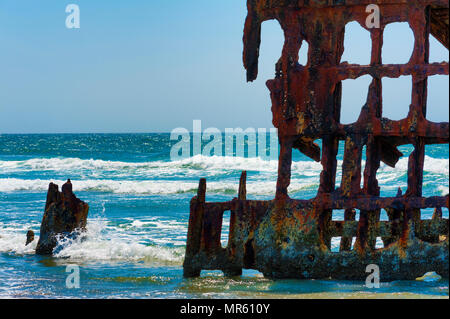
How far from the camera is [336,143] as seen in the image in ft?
23.7

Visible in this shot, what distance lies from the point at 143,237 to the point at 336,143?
6.43 m

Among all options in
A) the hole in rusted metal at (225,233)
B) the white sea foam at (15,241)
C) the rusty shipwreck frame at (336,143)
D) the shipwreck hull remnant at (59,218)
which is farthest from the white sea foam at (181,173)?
the rusty shipwreck frame at (336,143)

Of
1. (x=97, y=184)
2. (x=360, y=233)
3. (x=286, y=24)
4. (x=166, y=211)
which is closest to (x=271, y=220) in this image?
(x=360, y=233)

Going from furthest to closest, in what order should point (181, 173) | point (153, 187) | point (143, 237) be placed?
point (181, 173) → point (153, 187) → point (143, 237)

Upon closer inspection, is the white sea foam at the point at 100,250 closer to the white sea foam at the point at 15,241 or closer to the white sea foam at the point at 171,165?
the white sea foam at the point at 15,241

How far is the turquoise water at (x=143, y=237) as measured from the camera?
7320mm

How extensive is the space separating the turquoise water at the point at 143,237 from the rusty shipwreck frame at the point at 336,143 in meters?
0.32

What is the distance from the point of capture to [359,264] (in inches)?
275

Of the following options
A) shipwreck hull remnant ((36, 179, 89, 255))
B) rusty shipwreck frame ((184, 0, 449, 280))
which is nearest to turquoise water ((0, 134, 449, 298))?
shipwreck hull remnant ((36, 179, 89, 255))

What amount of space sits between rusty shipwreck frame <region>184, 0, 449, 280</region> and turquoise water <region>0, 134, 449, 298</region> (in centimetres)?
32

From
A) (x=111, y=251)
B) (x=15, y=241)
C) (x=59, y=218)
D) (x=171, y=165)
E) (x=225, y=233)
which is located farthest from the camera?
(x=171, y=165)

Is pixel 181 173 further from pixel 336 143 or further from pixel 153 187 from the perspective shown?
pixel 336 143

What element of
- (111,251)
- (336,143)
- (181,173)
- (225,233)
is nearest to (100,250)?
(111,251)

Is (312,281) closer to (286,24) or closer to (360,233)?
(360,233)
